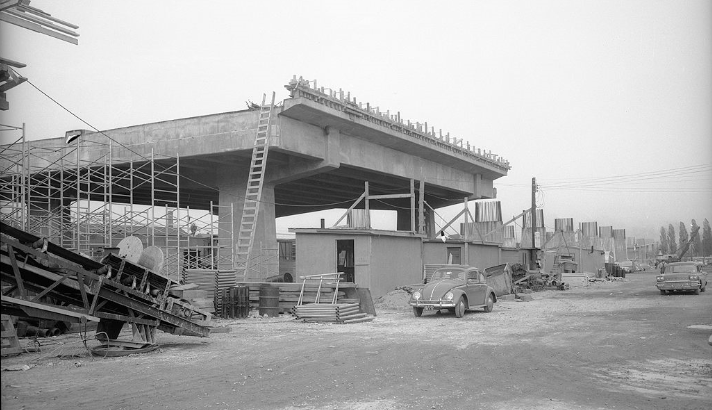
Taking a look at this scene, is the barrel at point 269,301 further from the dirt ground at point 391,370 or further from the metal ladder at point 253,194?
the metal ladder at point 253,194

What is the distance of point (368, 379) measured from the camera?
920 centimetres

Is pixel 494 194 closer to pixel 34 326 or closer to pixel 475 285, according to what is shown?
pixel 475 285

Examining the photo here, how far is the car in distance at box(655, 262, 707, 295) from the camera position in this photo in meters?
28.6

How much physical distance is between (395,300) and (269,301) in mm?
6393

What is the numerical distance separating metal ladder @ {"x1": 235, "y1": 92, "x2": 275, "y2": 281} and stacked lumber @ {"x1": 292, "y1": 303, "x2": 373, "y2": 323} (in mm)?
6753

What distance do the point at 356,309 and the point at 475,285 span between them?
4.47 meters

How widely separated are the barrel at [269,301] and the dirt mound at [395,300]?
5.43 m

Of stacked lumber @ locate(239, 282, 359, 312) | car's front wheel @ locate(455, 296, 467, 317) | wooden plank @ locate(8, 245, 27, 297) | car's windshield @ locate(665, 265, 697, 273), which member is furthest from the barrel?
car's windshield @ locate(665, 265, 697, 273)

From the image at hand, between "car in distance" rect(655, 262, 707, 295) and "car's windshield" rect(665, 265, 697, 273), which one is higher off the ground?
"car's windshield" rect(665, 265, 697, 273)

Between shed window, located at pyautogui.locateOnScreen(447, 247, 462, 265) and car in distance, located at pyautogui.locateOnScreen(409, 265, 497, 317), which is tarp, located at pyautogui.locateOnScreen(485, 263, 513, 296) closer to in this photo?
shed window, located at pyautogui.locateOnScreen(447, 247, 462, 265)

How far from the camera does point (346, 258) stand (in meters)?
28.3

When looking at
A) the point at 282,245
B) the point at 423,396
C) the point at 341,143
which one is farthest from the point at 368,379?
the point at 282,245

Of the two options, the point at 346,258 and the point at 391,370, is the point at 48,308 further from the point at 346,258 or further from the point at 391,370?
the point at 346,258

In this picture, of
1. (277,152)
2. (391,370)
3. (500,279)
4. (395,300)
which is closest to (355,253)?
(395,300)
